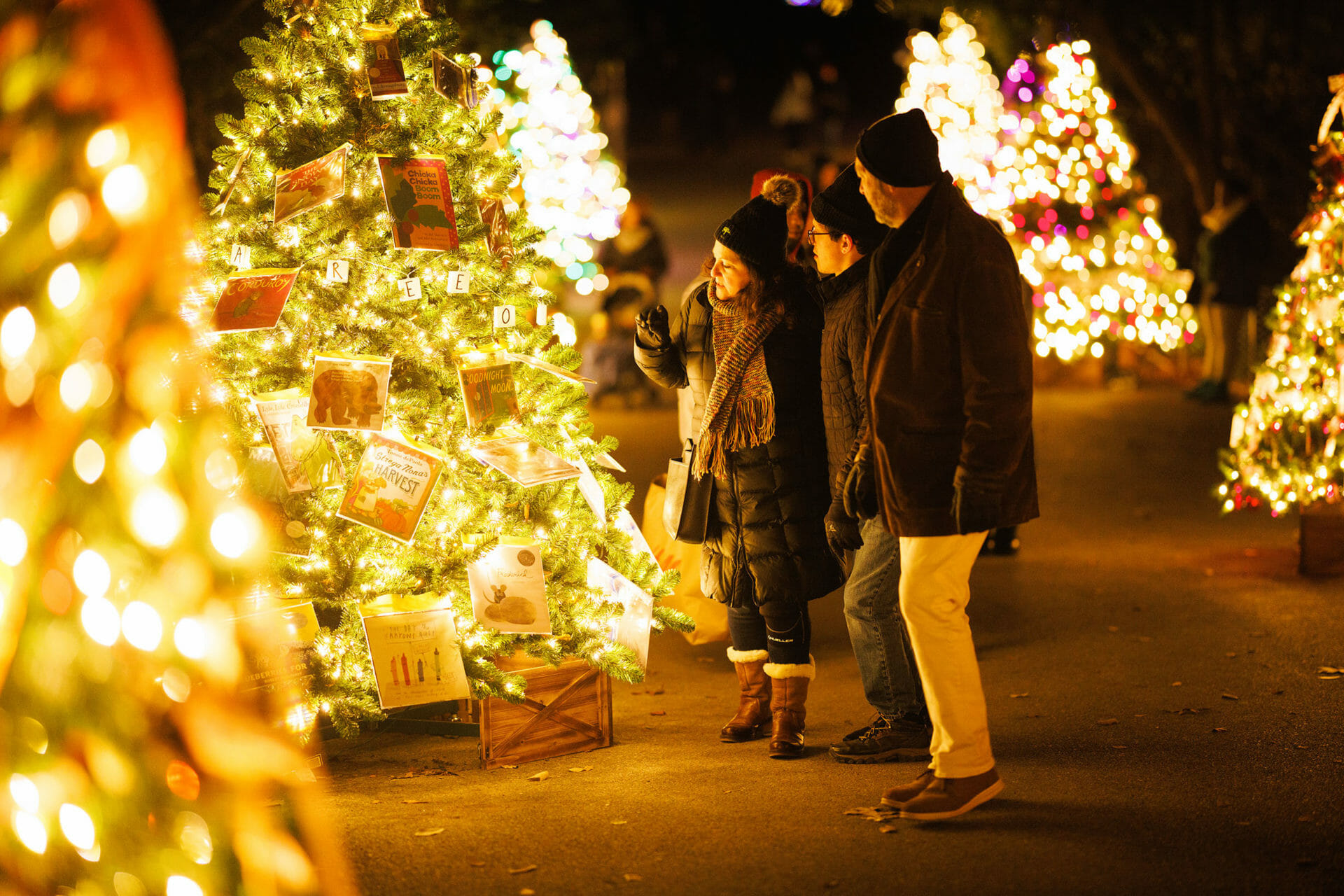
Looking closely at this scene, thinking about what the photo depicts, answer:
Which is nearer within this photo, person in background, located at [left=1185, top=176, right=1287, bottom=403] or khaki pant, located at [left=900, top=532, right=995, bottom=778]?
khaki pant, located at [left=900, top=532, right=995, bottom=778]

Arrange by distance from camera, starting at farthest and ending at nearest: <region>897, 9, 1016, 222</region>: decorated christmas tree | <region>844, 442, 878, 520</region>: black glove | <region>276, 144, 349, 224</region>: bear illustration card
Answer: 1. <region>897, 9, 1016, 222</region>: decorated christmas tree
2. <region>276, 144, 349, 224</region>: bear illustration card
3. <region>844, 442, 878, 520</region>: black glove

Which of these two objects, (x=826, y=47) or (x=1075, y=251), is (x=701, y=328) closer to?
(x=1075, y=251)

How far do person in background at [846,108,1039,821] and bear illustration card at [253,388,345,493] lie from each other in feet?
7.16

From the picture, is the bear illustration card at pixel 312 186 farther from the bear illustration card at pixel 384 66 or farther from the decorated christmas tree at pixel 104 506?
the decorated christmas tree at pixel 104 506

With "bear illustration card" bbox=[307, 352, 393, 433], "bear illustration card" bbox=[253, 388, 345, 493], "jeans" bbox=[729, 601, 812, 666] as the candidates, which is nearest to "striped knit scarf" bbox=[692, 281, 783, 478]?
"jeans" bbox=[729, 601, 812, 666]

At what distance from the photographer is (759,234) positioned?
5.02 m

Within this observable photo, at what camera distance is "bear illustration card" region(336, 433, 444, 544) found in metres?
5.01

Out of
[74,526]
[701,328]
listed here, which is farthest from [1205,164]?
[74,526]

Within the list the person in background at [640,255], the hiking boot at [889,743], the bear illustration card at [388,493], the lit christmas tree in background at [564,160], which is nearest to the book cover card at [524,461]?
the bear illustration card at [388,493]

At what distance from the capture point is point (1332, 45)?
17141 millimetres

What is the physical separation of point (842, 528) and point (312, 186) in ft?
7.80

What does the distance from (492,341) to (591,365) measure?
984 cm

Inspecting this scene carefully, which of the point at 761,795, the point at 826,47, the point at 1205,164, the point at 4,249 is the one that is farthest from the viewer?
the point at 826,47

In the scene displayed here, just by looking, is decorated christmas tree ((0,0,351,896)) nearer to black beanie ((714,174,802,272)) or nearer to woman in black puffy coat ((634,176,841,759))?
woman in black puffy coat ((634,176,841,759))
